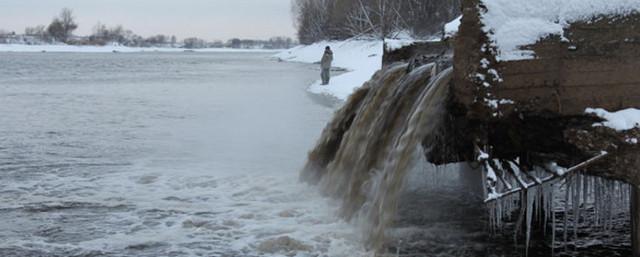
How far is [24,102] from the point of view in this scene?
20.2m

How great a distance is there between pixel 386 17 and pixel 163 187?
55.0 m

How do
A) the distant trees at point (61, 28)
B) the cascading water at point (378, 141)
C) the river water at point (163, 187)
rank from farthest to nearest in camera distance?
the distant trees at point (61, 28)
the river water at point (163, 187)
the cascading water at point (378, 141)

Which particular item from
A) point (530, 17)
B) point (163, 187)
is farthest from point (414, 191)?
point (530, 17)

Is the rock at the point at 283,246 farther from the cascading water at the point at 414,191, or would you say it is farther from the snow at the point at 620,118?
the snow at the point at 620,118

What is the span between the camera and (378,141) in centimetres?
714

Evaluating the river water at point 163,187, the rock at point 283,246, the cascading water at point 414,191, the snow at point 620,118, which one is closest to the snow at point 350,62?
the river water at point 163,187

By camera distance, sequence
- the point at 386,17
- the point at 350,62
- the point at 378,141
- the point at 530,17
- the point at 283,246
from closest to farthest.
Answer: the point at 530,17
the point at 283,246
the point at 378,141
the point at 350,62
the point at 386,17

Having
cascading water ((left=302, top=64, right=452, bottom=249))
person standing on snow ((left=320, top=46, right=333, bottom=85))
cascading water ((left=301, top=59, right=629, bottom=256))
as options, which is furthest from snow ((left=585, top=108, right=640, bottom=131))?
person standing on snow ((left=320, top=46, right=333, bottom=85))

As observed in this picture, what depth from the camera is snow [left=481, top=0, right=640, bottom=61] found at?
16.1ft

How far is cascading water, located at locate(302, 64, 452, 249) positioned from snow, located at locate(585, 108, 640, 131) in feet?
4.11

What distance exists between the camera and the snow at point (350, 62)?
23844mm

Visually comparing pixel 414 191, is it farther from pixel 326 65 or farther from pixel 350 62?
pixel 350 62

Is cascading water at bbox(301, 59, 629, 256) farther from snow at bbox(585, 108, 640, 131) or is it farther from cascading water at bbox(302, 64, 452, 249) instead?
snow at bbox(585, 108, 640, 131)

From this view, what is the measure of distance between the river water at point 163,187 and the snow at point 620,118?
2.24 meters
